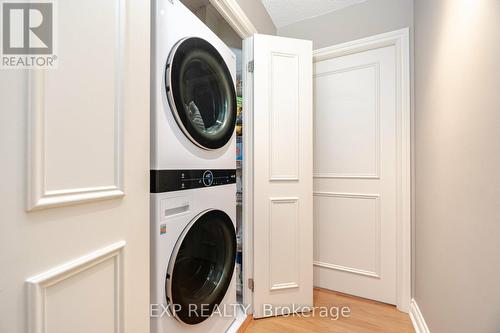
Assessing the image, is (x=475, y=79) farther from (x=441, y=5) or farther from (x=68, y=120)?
(x=68, y=120)

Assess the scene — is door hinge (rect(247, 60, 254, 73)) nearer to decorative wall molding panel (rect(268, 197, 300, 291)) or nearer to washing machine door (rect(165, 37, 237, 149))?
washing machine door (rect(165, 37, 237, 149))

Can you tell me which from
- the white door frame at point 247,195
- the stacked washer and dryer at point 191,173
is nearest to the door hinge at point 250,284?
the white door frame at point 247,195

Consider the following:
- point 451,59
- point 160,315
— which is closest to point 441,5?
point 451,59

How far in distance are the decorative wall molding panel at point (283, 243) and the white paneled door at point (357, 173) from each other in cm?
46

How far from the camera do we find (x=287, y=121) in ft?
5.42

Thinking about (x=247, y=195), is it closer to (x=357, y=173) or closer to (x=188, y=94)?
(x=188, y=94)

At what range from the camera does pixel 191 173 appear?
1.04m

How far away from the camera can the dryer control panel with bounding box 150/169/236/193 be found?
88 centimetres

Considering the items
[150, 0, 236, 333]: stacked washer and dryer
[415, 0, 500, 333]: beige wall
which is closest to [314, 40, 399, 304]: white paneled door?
[415, 0, 500, 333]: beige wall

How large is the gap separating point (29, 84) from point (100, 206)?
0.32m

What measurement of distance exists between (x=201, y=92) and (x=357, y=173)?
142cm

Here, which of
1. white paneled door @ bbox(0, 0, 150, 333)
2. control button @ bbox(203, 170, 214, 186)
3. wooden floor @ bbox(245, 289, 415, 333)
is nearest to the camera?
white paneled door @ bbox(0, 0, 150, 333)

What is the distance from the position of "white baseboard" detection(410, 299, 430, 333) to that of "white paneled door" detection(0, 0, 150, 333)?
1604 millimetres

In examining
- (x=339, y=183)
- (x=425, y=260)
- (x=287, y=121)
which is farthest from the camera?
(x=339, y=183)
